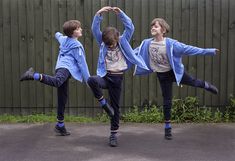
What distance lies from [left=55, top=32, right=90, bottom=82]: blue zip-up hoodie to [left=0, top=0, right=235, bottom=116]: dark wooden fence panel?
1406 millimetres

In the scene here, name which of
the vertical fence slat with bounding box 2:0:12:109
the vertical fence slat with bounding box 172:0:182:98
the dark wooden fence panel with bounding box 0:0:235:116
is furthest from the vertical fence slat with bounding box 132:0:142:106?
the vertical fence slat with bounding box 2:0:12:109

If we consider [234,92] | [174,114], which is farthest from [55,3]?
[234,92]

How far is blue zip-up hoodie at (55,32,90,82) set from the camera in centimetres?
673

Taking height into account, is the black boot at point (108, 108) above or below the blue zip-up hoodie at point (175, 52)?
below

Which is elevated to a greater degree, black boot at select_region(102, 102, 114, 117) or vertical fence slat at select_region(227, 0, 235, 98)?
vertical fence slat at select_region(227, 0, 235, 98)

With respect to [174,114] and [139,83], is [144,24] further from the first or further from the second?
[174,114]

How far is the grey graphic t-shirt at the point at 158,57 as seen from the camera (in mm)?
6660

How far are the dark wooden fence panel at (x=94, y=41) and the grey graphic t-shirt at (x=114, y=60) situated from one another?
171cm

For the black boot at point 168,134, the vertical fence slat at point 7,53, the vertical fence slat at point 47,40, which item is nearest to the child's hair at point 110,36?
the black boot at point 168,134

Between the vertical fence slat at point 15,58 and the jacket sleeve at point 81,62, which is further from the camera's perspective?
the vertical fence slat at point 15,58

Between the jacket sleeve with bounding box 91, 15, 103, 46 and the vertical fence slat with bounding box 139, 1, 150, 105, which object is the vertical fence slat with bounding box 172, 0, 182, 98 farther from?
the jacket sleeve with bounding box 91, 15, 103, 46

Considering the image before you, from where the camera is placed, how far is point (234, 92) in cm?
823

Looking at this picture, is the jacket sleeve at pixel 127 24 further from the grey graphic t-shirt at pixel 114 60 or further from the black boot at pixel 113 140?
the black boot at pixel 113 140

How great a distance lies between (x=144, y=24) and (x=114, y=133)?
2.21 m
